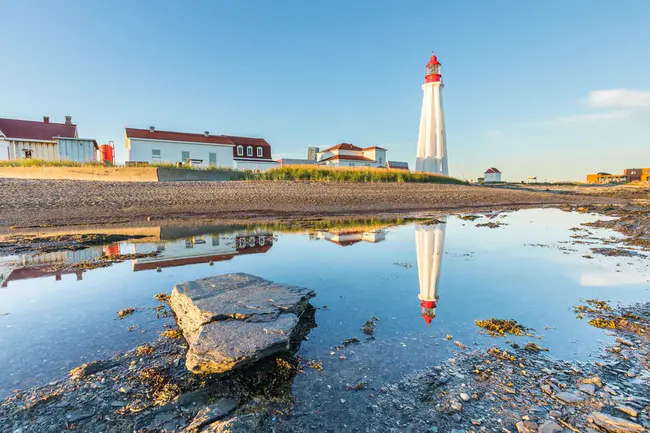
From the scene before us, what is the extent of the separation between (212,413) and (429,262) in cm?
559

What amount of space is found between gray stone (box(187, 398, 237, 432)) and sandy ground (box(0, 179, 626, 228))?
12.6 m

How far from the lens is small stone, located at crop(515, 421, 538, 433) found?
2.11 meters

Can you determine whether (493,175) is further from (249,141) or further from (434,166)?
(249,141)

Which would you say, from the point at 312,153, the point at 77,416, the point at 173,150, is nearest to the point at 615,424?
the point at 77,416

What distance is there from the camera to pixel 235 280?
4.74 metres

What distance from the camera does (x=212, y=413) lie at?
7.48 ft

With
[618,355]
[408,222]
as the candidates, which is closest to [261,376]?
[618,355]

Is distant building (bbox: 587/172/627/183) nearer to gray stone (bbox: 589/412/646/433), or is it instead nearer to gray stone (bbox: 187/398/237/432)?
gray stone (bbox: 589/412/646/433)

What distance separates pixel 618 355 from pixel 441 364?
181 centimetres

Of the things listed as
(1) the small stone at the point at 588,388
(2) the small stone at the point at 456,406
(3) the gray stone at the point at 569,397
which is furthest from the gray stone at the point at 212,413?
(1) the small stone at the point at 588,388

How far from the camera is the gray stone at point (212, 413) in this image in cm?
219

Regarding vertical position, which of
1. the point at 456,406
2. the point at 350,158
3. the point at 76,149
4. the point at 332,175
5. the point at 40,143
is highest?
the point at 350,158

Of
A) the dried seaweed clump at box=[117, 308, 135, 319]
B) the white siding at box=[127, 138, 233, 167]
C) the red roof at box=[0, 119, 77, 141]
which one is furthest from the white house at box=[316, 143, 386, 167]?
the dried seaweed clump at box=[117, 308, 135, 319]

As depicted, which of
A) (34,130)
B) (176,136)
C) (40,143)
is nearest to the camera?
(40,143)
